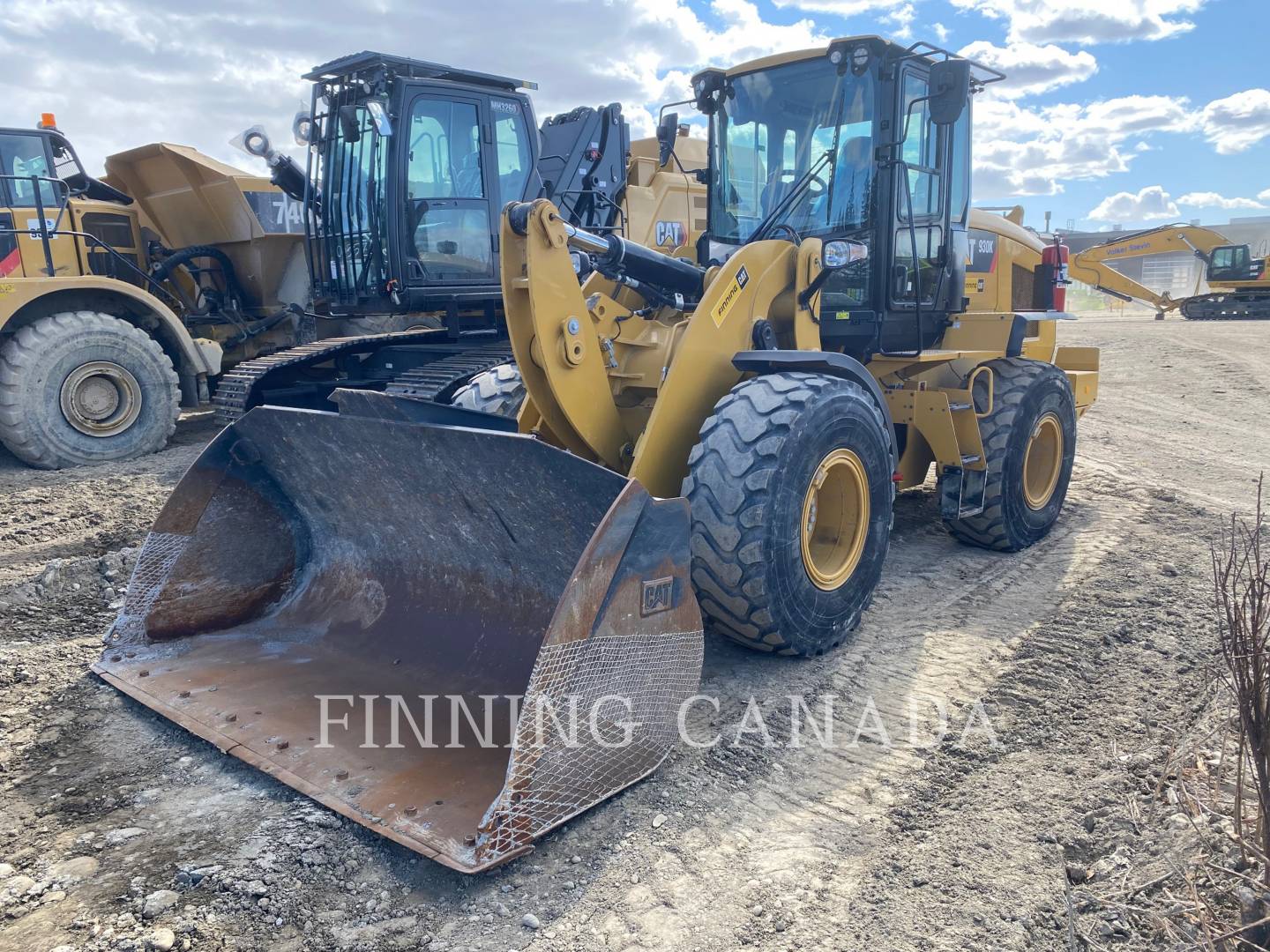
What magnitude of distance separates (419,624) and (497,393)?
4.99ft

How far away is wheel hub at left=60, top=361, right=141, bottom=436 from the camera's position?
7.73m

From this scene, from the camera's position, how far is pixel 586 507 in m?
3.19

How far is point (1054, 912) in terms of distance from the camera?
7.56 feet

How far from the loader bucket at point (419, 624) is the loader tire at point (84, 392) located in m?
4.73

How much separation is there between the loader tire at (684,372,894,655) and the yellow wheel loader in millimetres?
11

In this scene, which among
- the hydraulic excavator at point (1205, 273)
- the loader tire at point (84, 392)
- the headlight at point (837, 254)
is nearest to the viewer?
the headlight at point (837, 254)

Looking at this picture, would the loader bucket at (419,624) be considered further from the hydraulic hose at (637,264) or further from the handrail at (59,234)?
the handrail at (59,234)

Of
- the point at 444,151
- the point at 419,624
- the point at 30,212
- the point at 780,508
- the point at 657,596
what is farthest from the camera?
the point at 30,212

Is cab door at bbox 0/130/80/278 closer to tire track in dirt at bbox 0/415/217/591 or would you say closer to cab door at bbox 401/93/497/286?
tire track in dirt at bbox 0/415/217/591

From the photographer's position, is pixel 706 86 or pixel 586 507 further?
pixel 706 86

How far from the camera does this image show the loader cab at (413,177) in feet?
22.3

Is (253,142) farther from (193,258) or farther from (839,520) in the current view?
(839,520)

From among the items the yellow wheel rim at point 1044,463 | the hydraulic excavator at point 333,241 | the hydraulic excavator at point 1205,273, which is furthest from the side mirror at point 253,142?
the hydraulic excavator at point 1205,273

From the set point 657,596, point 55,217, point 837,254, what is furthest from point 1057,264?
point 55,217
